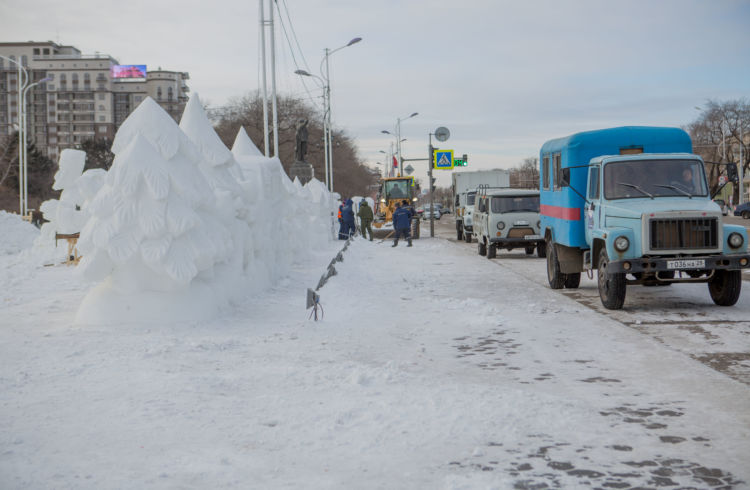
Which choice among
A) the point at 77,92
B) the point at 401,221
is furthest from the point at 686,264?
the point at 77,92

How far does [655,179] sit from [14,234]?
28.1 m

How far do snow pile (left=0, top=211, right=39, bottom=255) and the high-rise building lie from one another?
13028 centimetres

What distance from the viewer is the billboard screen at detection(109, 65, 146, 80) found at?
550ft

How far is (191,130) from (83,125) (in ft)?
540

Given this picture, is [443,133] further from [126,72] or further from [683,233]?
[126,72]

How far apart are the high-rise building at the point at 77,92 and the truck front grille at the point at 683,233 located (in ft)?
520

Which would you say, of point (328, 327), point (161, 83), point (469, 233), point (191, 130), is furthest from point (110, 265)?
point (161, 83)

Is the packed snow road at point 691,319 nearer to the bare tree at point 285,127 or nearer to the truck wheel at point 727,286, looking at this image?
the truck wheel at point 727,286

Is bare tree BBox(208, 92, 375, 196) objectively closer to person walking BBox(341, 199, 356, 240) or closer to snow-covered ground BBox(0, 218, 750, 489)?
person walking BBox(341, 199, 356, 240)

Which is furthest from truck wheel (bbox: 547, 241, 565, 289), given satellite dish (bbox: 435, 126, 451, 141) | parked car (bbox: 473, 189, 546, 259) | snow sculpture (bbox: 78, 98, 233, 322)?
satellite dish (bbox: 435, 126, 451, 141)

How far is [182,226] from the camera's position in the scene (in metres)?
10.6

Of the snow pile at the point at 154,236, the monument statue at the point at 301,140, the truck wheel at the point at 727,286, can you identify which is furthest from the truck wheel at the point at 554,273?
the monument statue at the point at 301,140

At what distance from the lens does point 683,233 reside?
1199 centimetres

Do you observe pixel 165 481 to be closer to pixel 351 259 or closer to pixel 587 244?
pixel 587 244
